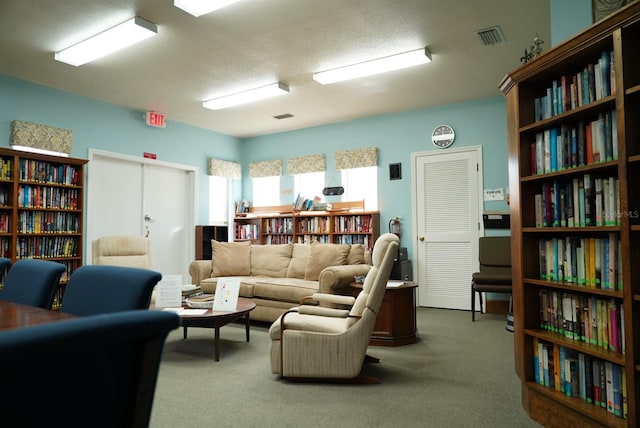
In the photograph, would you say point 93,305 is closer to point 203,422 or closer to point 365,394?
point 203,422

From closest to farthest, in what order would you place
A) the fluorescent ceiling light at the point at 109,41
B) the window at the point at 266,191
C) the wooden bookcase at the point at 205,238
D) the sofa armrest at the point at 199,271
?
the fluorescent ceiling light at the point at 109,41 < the sofa armrest at the point at 199,271 < the wooden bookcase at the point at 205,238 < the window at the point at 266,191

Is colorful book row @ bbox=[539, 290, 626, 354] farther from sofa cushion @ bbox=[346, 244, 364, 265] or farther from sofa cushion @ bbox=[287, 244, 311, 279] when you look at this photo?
sofa cushion @ bbox=[287, 244, 311, 279]

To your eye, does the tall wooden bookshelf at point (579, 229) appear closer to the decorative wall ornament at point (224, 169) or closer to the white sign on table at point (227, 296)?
the white sign on table at point (227, 296)

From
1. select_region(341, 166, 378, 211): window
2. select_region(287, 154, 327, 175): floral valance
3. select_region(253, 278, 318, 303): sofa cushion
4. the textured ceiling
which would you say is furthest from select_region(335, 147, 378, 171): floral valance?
select_region(253, 278, 318, 303): sofa cushion

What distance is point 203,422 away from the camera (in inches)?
92.4

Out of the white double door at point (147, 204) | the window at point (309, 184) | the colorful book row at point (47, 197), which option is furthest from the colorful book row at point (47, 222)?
the window at point (309, 184)

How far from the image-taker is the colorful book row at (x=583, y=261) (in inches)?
77.7

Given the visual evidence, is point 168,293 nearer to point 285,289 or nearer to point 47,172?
point 285,289

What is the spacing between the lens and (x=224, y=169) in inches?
295

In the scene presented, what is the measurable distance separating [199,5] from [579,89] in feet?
8.71

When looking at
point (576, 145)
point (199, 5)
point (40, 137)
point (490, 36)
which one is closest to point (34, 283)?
point (199, 5)

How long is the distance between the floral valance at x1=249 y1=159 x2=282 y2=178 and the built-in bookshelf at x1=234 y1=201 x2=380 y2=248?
629 mm

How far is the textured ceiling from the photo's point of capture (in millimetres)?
3428

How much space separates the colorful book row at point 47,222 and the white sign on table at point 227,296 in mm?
2536
